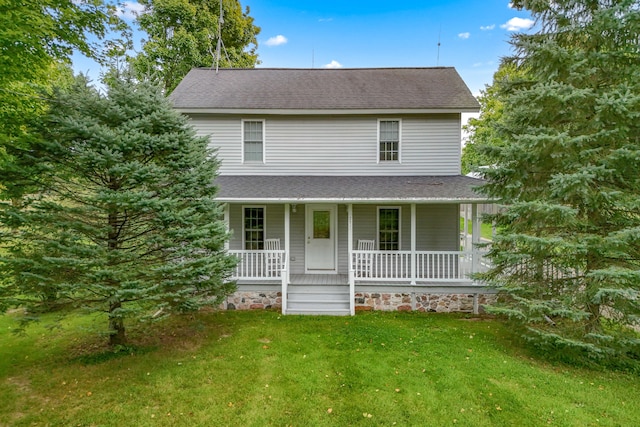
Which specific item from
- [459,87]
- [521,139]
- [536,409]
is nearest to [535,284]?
[536,409]

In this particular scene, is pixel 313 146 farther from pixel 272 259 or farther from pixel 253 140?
pixel 272 259

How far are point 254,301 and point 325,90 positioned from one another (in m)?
7.50

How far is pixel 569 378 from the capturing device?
16.1 ft

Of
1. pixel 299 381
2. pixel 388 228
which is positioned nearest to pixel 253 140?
pixel 388 228

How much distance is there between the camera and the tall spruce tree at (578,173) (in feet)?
15.9

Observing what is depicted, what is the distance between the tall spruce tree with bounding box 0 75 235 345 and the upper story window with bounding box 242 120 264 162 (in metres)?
4.24

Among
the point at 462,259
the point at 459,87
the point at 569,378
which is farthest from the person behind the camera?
the point at 459,87

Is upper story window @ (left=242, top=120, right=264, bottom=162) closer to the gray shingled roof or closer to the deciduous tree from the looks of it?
the gray shingled roof

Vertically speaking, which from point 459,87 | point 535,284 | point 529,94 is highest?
point 459,87

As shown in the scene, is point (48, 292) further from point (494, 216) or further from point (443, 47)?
point (443, 47)

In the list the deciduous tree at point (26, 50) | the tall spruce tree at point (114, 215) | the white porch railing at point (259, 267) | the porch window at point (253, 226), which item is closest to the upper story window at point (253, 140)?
the porch window at point (253, 226)

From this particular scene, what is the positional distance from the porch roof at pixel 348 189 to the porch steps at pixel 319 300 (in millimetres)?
2377

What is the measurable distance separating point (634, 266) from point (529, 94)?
3361 mm

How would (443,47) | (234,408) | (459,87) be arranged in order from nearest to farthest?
(234,408)
(459,87)
(443,47)
